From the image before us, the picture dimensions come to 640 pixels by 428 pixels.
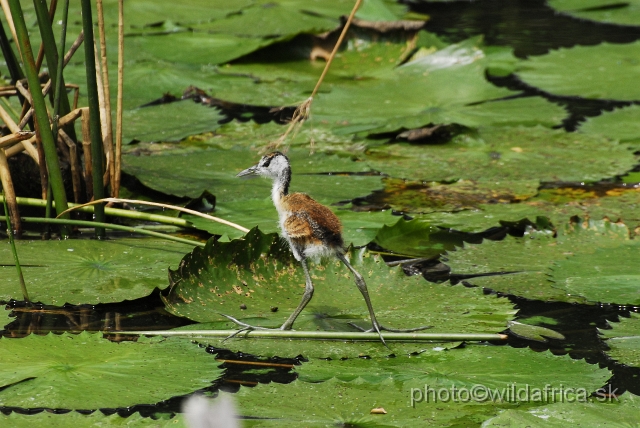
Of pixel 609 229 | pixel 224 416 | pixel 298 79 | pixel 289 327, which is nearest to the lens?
pixel 224 416

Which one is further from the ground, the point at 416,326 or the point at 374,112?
the point at 374,112

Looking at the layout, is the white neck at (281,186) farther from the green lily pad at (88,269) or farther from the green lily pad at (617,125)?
the green lily pad at (617,125)

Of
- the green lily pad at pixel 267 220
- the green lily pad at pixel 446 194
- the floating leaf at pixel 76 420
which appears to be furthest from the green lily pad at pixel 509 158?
the floating leaf at pixel 76 420

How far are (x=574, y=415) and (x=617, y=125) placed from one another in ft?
12.0

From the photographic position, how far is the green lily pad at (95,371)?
246 cm

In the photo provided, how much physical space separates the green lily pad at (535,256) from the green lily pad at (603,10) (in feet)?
17.1

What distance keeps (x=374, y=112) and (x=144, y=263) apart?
265cm

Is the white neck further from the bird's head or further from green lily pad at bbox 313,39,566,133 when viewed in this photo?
green lily pad at bbox 313,39,566,133

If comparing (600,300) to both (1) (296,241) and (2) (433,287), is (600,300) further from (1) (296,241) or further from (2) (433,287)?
(1) (296,241)

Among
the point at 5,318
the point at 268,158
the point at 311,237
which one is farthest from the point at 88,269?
the point at 311,237

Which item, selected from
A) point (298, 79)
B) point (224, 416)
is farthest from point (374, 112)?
point (224, 416)

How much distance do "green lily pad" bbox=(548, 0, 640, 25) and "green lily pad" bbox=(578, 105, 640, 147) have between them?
9.96 ft

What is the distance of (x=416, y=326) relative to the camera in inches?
121

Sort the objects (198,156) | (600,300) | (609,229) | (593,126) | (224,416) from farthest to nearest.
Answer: (593,126)
(198,156)
(609,229)
(600,300)
(224,416)
